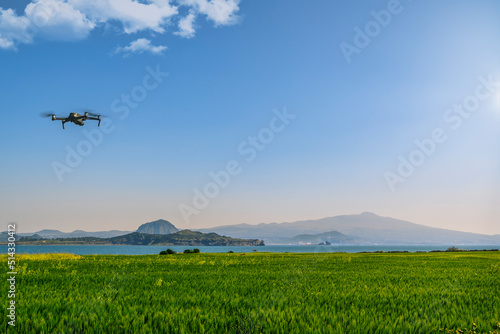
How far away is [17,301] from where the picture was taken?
9906 mm

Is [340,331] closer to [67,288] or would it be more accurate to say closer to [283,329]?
[283,329]

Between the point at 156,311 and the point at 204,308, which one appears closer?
the point at 156,311

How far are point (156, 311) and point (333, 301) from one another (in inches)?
227

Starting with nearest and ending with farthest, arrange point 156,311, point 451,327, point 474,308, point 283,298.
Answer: point 451,327, point 156,311, point 474,308, point 283,298

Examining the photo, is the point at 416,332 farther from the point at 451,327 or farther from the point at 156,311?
the point at 156,311

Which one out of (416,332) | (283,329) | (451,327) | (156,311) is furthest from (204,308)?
(451,327)

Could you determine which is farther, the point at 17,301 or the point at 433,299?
the point at 433,299

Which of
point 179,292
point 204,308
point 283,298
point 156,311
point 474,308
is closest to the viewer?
point 156,311

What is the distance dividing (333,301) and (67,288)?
34.1ft

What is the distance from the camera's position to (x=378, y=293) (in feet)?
41.4

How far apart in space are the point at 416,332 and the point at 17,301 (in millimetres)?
11085

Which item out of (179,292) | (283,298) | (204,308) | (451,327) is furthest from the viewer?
(179,292)

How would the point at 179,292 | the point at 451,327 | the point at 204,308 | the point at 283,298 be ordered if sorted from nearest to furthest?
the point at 451,327 → the point at 204,308 → the point at 283,298 → the point at 179,292

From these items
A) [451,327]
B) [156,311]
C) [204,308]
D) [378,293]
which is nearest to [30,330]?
[156,311]
